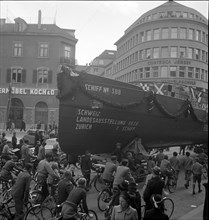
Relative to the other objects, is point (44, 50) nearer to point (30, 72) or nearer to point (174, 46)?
point (30, 72)

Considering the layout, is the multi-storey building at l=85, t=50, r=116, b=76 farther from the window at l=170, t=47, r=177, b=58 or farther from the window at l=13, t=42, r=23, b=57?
the window at l=13, t=42, r=23, b=57

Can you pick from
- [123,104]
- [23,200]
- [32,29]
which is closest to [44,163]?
[23,200]

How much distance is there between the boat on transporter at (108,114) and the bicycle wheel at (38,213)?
164 inches

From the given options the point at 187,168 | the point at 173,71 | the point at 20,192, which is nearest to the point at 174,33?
the point at 173,71

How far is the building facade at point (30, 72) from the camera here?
1543 inches

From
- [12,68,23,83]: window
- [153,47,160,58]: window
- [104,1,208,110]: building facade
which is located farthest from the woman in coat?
[153,47,160,58]: window

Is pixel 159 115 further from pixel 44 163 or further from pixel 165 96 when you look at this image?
pixel 44 163

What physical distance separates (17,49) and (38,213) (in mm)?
35069

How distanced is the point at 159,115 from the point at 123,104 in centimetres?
293

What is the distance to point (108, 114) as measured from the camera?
13172mm

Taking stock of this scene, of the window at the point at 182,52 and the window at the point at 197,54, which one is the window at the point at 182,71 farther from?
the window at the point at 197,54

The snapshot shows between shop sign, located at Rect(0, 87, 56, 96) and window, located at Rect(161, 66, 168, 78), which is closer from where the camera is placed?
shop sign, located at Rect(0, 87, 56, 96)

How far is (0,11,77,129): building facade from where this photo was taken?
1543 inches

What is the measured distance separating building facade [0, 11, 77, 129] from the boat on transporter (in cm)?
2424
